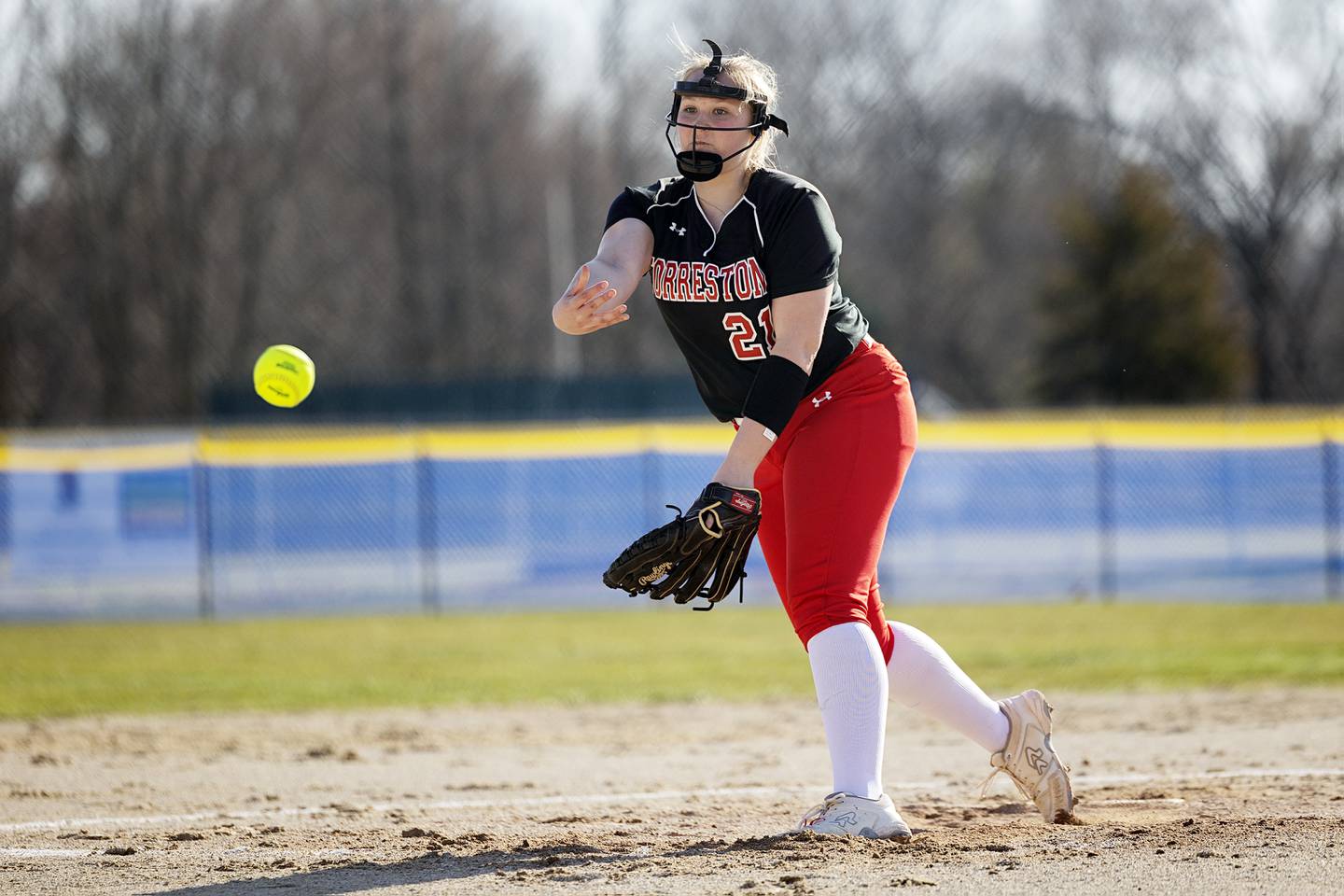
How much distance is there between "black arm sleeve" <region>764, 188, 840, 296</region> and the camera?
11.4 feet

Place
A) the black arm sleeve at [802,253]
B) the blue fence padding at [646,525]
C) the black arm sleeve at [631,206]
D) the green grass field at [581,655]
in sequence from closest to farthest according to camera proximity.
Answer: the black arm sleeve at [802,253] < the black arm sleeve at [631,206] < the green grass field at [581,655] < the blue fence padding at [646,525]

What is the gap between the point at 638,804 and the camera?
464 cm

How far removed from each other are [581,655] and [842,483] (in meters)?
6.82

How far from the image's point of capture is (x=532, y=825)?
4277mm

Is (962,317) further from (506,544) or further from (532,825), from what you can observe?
(532,825)

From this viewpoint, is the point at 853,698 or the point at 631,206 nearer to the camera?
the point at 853,698

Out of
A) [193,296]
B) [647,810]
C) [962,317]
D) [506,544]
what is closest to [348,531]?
[506,544]

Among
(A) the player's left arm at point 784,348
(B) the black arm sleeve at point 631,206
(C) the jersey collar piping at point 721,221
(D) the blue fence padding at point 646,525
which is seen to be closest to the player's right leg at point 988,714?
(A) the player's left arm at point 784,348

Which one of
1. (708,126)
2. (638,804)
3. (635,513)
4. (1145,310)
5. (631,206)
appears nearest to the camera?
(708,126)

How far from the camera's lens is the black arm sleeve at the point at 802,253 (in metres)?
3.48

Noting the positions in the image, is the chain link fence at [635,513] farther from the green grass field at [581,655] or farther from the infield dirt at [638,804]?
the infield dirt at [638,804]

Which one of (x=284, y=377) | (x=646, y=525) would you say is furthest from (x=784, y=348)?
(x=646, y=525)

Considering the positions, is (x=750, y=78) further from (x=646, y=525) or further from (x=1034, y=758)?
(x=646, y=525)

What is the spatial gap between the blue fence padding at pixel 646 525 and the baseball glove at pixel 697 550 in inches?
402
